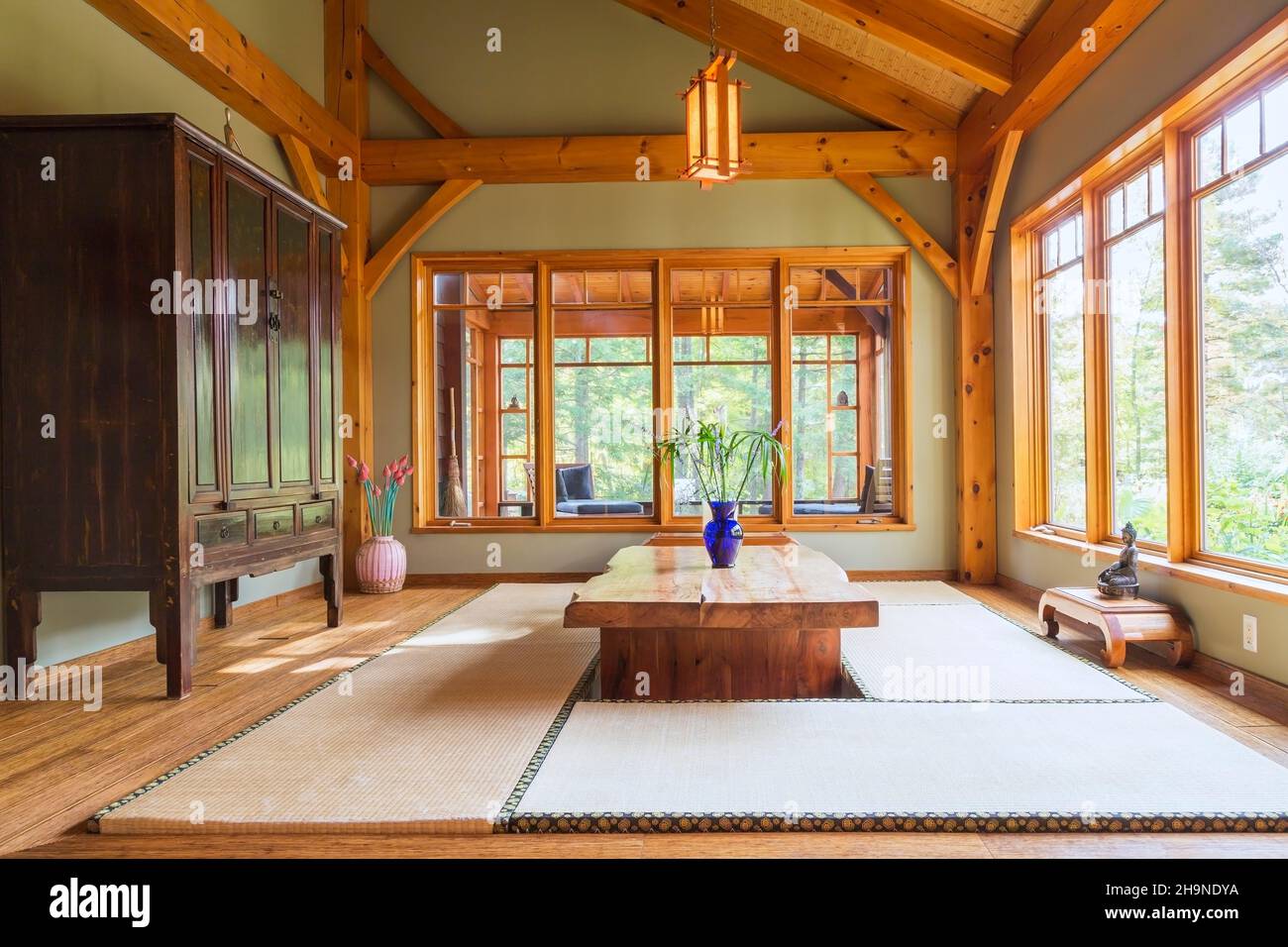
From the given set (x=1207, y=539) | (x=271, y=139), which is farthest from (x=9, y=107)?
(x=1207, y=539)

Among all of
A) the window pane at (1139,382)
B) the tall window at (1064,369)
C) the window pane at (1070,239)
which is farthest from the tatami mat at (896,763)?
the window pane at (1070,239)

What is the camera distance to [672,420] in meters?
6.32

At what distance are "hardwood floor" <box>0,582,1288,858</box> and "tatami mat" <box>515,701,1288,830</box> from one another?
0.10 metres

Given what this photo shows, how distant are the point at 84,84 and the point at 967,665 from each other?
186 inches

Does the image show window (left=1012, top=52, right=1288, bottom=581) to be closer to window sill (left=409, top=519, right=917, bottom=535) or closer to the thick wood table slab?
window sill (left=409, top=519, right=917, bottom=535)

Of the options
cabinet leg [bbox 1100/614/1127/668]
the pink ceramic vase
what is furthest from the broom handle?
cabinet leg [bbox 1100/614/1127/668]

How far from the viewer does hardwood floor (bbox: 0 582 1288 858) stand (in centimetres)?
189

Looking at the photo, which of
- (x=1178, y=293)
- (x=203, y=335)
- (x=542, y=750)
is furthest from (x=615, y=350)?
(x=542, y=750)

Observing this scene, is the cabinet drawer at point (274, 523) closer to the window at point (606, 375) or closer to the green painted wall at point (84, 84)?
the green painted wall at point (84, 84)

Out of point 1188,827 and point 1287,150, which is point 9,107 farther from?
point 1287,150

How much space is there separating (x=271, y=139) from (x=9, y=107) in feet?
6.91

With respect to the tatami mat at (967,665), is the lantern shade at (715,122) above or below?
above

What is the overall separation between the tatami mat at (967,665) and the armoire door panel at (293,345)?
2884mm

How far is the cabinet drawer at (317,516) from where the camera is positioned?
4258 mm
